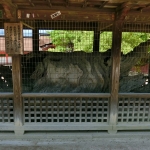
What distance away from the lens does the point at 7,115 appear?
135 inches

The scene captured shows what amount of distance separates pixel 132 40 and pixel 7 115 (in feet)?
23.1

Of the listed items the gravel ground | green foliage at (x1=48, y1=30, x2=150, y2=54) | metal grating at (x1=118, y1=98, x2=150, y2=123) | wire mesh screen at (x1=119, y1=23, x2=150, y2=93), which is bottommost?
the gravel ground

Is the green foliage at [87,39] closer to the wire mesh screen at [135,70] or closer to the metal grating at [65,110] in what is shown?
the wire mesh screen at [135,70]

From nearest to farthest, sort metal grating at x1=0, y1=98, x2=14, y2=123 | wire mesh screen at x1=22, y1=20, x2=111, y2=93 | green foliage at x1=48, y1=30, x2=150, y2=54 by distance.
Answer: metal grating at x1=0, y1=98, x2=14, y2=123 < wire mesh screen at x1=22, y1=20, x2=111, y2=93 < green foliage at x1=48, y1=30, x2=150, y2=54

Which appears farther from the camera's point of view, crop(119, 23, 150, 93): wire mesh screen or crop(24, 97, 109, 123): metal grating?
crop(119, 23, 150, 93): wire mesh screen

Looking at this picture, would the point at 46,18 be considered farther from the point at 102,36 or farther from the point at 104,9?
the point at 102,36

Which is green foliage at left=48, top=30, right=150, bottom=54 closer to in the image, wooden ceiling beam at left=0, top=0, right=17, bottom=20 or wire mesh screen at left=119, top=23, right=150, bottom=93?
wire mesh screen at left=119, top=23, right=150, bottom=93

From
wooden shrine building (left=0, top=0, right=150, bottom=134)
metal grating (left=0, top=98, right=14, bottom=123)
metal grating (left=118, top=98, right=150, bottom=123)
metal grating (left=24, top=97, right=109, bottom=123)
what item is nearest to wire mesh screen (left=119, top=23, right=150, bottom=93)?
wooden shrine building (left=0, top=0, right=150, bottom=134)

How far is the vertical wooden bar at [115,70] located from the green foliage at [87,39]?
2.57 ft

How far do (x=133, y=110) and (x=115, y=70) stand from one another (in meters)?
0.98

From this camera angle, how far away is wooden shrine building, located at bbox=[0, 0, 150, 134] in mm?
2965

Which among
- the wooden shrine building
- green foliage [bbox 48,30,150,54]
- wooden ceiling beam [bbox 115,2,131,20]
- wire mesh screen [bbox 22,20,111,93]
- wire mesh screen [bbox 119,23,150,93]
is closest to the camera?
wooden ceiling beam [bbox 115,2,131,20]

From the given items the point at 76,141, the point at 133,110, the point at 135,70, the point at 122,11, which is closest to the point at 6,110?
the point at 76,141

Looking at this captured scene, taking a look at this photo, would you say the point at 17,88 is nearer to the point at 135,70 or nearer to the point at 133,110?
the point at 133,110
